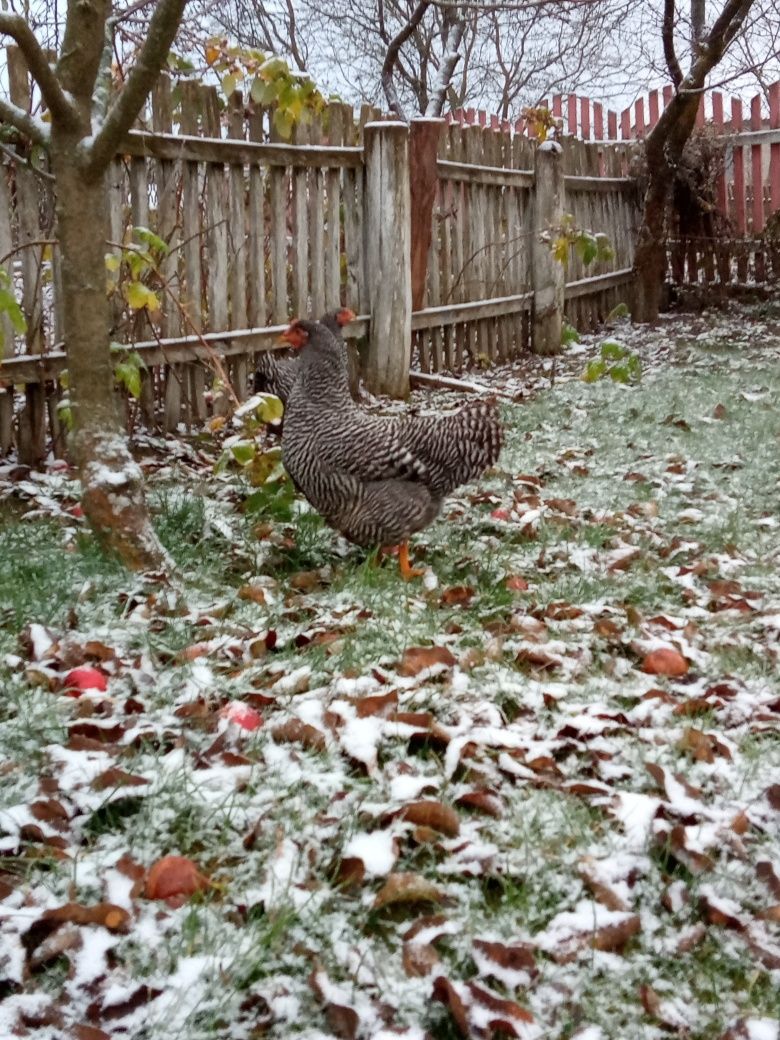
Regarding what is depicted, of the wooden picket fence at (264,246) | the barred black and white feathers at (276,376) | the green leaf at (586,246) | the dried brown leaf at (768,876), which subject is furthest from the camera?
the green leaf at (586,246)

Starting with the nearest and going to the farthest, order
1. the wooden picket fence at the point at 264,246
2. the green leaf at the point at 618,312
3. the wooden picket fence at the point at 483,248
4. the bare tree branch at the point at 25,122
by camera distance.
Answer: the bare tree branch at the point at 25,122 < the wooden picket fence at the point at 264,246 < the wooden picket fence at the point at 483,248 < the green leaf at the point at 618,312

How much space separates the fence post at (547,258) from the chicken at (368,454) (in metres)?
5.75

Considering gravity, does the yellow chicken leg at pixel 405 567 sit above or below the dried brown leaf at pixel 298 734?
above

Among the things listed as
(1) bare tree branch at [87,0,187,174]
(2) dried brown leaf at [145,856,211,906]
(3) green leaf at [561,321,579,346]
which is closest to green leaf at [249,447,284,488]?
(1) bare tree branch at [87,0,187,174]

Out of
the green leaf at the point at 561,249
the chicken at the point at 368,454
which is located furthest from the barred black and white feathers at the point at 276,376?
the green leaf at the point at 561,249

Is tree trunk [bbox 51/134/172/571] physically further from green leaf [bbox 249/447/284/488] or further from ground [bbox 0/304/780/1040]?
green leaf [bbox 249/447/284/488]

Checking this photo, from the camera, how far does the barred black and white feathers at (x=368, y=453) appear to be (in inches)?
153

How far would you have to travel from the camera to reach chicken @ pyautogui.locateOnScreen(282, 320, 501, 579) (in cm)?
389

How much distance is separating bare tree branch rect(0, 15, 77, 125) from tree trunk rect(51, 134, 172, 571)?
74 millimetres

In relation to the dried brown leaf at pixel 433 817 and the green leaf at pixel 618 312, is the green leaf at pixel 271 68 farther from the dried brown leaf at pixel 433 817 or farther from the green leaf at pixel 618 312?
the green leaf at pixel 618 312

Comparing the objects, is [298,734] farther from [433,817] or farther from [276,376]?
[276,376]

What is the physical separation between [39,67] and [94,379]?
946mm

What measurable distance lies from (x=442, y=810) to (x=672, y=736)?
0.70 metres

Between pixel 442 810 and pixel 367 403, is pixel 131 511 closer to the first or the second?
pixel 442 810
